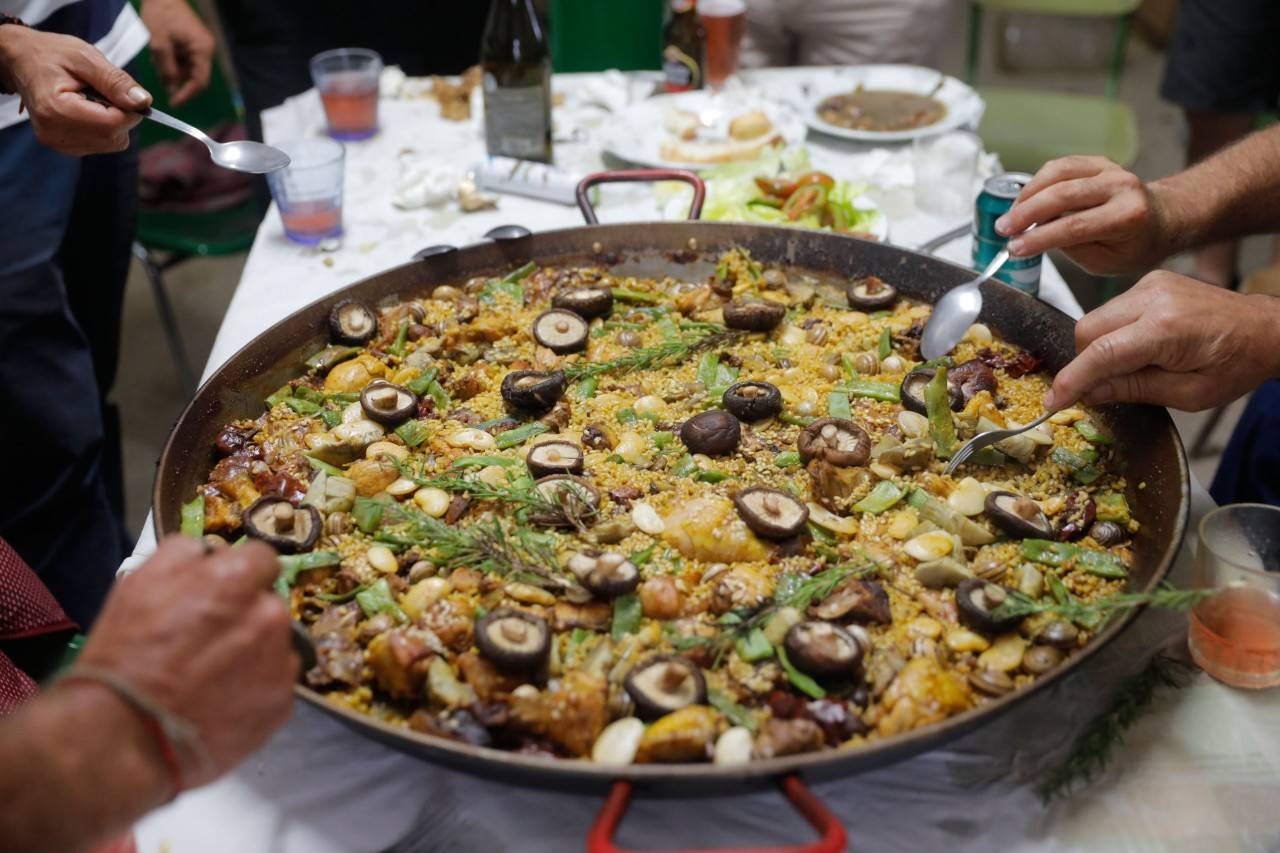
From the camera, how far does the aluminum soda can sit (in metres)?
2.33

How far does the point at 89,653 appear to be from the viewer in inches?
38.5

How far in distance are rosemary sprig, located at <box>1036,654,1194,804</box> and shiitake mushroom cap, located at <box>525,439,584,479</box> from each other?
904 mm

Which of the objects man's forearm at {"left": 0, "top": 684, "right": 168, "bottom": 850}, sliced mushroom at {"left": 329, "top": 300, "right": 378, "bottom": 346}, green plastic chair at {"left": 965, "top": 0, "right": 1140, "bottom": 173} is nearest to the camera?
man's forearm at {"left": 0, "top": 684, "right": 168, "bottom": 850}

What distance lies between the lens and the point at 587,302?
7.42ft

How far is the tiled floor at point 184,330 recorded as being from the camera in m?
4.30

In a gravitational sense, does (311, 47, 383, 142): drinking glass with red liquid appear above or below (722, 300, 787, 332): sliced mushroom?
above

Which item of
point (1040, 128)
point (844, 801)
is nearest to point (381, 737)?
point (844, 801)

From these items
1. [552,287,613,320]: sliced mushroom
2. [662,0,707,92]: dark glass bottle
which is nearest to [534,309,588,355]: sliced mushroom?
[552,287,613,320]: sliced mushroom

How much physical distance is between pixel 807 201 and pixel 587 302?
859 mm

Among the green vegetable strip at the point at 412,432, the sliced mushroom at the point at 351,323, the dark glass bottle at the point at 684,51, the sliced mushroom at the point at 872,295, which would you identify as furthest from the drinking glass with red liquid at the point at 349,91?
the sliced mushroom at the point at 872,295

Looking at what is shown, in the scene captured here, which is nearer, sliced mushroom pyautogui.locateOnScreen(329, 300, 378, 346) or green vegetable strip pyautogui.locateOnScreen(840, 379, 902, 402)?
green vegetable strip pyautogui.locateOnScreen(840, 379, 902, 402)

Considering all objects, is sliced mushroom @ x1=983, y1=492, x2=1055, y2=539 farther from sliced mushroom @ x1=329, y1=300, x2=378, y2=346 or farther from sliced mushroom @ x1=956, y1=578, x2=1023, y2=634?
sliced mushroom @ x1=329, y1=300, x2=378, y2=346

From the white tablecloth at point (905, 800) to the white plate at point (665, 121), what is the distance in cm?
211

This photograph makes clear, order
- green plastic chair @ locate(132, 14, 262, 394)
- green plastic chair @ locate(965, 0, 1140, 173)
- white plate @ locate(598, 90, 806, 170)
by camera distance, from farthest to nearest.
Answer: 1. green plastic chair @ locate(965, 0, 1140, 173)
2. green plastic chair @ locate(132, 14, 262, 394)
3. white plate @ locate(598, 90, 806, 170)
